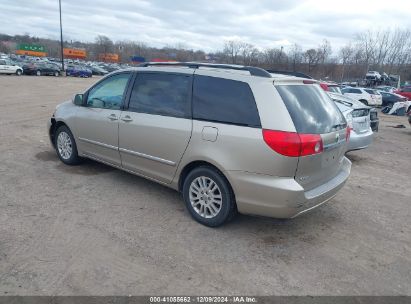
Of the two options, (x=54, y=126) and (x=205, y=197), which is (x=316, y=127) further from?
(x=54, y=126)

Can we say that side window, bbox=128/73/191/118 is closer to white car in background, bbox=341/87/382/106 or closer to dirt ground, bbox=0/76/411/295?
dirt ground, bbox=0/76/411/295

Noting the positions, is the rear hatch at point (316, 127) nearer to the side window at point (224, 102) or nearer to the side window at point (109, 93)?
the side window at point (224, 102)

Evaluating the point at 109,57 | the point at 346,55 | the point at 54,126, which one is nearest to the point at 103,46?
the point at 109,57

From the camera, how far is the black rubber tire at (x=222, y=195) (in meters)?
3.68

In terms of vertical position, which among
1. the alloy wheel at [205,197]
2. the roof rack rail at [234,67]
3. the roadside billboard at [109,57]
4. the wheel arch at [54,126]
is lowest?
the alloy wheel at [205,197]

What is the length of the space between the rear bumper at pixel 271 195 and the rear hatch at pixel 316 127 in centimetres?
12

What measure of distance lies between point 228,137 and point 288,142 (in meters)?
0.63

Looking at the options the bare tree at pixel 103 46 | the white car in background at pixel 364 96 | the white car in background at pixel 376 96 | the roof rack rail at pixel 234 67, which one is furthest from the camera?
the bare tree at pixel 103 46

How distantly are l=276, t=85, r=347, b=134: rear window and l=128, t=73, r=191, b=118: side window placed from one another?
115cm

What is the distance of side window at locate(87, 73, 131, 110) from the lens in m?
4.79

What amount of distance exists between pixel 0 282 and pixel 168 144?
2156mm

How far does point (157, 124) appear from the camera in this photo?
4.21 m

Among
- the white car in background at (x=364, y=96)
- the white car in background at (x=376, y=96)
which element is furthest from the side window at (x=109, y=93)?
the white car in background at (x=376, y=96)

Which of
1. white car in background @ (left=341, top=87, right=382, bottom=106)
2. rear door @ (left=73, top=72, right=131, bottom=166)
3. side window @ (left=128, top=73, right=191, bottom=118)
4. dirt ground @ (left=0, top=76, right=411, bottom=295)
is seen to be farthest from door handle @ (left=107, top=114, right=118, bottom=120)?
white car in background @ (left=341, top=87, right=382, bottom=106)
